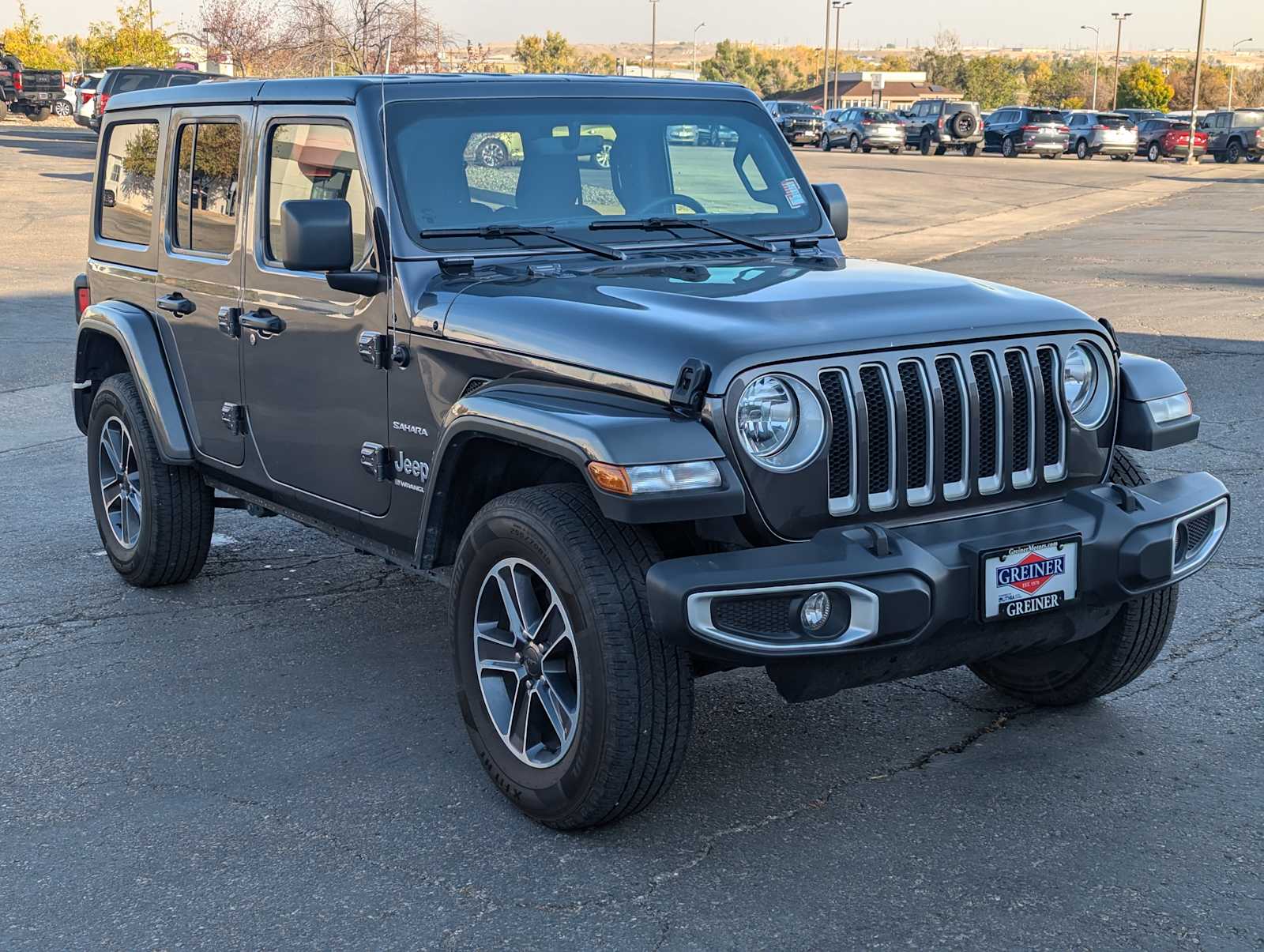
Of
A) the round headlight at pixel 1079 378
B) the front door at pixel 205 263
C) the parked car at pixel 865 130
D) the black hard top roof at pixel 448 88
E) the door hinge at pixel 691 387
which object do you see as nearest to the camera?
the door hinge at pixel 691 387

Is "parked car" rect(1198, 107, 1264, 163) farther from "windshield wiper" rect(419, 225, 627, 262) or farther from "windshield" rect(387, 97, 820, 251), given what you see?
"windshield wiper" rect(419, 225, 627, 262)

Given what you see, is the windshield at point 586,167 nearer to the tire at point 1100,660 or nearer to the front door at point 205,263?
the front door at point 205,263

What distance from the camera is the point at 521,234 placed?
4.59 metres

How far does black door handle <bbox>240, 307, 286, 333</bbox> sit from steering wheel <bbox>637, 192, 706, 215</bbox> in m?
1.26

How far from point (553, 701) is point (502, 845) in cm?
39

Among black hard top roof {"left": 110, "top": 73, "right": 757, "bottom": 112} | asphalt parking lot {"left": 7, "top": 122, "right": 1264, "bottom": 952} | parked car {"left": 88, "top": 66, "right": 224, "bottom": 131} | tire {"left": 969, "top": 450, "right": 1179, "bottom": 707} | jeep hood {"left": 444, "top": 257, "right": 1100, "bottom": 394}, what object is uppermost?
parked car {"left": 88, "top": 66, "right": 224, "bottom": 131}

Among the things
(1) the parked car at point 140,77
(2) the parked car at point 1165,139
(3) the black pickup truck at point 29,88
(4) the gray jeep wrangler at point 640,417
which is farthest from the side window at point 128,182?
(2) the parked car at point 1165,139

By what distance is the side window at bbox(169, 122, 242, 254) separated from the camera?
→ 5277mm

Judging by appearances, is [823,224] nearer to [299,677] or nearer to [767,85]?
[299,677]

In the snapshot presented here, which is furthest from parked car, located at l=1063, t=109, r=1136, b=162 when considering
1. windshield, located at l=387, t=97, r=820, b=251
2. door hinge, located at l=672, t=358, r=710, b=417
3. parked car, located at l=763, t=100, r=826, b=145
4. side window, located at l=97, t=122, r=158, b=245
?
door hinge, located at l=672, t=358, r=710, b=417

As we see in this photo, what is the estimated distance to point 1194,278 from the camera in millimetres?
16484

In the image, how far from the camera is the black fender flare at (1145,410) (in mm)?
3998

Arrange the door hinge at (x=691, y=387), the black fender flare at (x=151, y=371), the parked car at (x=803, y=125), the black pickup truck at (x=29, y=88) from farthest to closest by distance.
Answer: the parked car at (x=803, y=125) → the black pickup truck at (x=29, y=88) → the black fender flare at (x=151, y=371) → the door hinge at (x=691, y=387)

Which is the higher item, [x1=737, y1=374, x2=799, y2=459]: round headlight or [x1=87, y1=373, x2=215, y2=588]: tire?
[x1=737, y1=374, x2=799, y2=459]: round headlight
